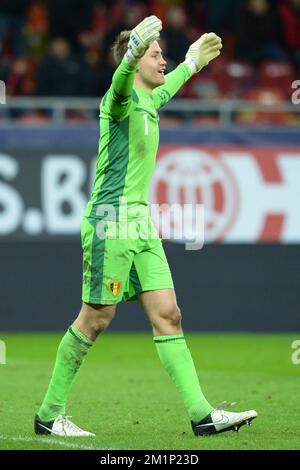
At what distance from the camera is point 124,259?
7234 mm

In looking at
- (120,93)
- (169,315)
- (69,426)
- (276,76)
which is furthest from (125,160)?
(276,76)

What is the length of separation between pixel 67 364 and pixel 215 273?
766 cm

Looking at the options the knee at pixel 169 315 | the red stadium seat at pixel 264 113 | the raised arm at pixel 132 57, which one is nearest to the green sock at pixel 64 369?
the knee at pixel 169 315

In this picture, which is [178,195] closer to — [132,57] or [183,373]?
[183,373]

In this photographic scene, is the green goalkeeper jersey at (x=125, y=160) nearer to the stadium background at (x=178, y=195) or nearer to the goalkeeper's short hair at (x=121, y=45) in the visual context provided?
the goalkeeper's short hair at (x=121, y=45)

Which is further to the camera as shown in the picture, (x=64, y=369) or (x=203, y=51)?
(x=203, y=51)

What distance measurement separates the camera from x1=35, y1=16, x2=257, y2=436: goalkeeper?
282 inches

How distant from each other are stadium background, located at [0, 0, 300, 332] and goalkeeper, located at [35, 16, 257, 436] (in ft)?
23.3

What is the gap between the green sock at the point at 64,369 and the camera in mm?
7254

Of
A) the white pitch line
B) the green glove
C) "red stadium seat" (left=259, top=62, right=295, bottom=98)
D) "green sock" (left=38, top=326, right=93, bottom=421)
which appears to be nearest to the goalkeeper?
"green sock" (left=38, top=326, right=93, bottom=421)

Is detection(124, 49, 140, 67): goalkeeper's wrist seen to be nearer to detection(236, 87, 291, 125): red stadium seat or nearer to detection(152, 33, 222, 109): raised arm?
detection(152, 33, 222, 109): raised arm

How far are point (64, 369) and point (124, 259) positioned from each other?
800 mm

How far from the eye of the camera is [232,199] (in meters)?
14.8
